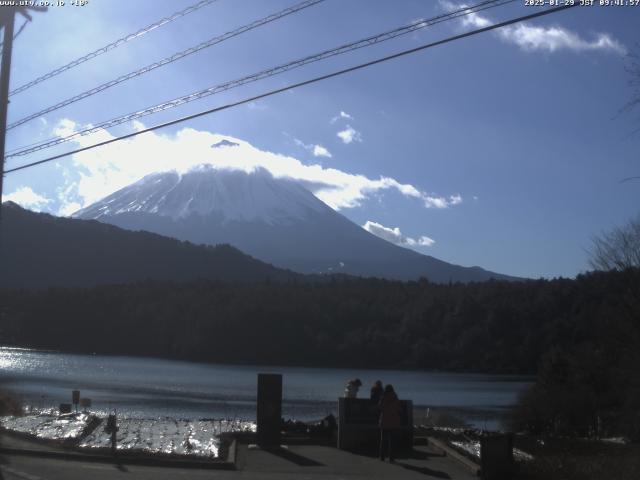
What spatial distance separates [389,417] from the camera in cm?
1405

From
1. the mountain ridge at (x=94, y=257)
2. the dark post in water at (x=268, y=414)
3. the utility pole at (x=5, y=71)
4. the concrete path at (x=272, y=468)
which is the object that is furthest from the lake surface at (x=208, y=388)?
the mountain ridge at (x=94, y=257)

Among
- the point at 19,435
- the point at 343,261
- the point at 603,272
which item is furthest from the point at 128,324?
the point at 343,261

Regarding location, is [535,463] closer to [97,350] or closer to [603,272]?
[603,272]

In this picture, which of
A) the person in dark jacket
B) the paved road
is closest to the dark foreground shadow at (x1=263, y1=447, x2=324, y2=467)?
the paved road

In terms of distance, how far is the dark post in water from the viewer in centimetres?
1577

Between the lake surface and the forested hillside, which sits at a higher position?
the forested hillside

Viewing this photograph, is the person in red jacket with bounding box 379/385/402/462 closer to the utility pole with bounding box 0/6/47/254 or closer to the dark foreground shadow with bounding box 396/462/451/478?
the dark foreground shadow with bounding box 396/462/451/478

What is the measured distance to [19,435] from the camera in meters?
15.9

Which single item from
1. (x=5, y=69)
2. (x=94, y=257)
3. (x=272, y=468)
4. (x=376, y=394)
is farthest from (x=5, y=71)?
(x=94, y=257)

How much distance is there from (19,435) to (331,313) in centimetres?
7538

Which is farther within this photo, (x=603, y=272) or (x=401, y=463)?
(x=603, y=272)

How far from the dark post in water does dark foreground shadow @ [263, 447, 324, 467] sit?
254 millimetres

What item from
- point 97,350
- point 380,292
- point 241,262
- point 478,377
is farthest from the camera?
point 241,262

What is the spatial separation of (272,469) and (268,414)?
2.28 metres
